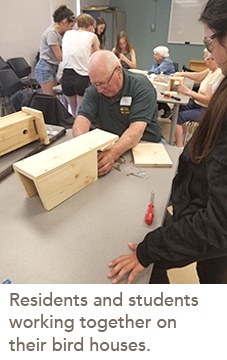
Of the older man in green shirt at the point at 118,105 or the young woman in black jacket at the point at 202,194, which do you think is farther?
the older man in green shirt at the point at 118,105

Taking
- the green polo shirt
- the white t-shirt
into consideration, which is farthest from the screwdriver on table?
the white t-shirt

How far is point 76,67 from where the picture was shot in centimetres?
275

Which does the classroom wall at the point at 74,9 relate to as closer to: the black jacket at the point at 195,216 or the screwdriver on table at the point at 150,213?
the screwdriver on table at the point at 150,213

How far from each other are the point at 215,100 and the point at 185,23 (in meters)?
5.99

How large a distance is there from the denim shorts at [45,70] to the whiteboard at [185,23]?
3.67m

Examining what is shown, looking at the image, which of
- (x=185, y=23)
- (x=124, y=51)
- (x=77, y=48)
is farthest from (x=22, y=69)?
(x=185, y=23)

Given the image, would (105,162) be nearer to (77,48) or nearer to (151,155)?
(151,155)

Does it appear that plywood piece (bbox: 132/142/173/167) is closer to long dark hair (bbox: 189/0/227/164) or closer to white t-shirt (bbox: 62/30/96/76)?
long dark hair (bbox: 189/0/227/164)

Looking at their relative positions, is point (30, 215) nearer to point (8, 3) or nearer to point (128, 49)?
point (128, 49)

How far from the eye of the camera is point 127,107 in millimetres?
1478

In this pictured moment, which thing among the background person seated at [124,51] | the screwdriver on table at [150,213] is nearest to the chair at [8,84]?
the background person seated at [124,51]

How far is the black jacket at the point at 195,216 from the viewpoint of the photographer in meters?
0.60
